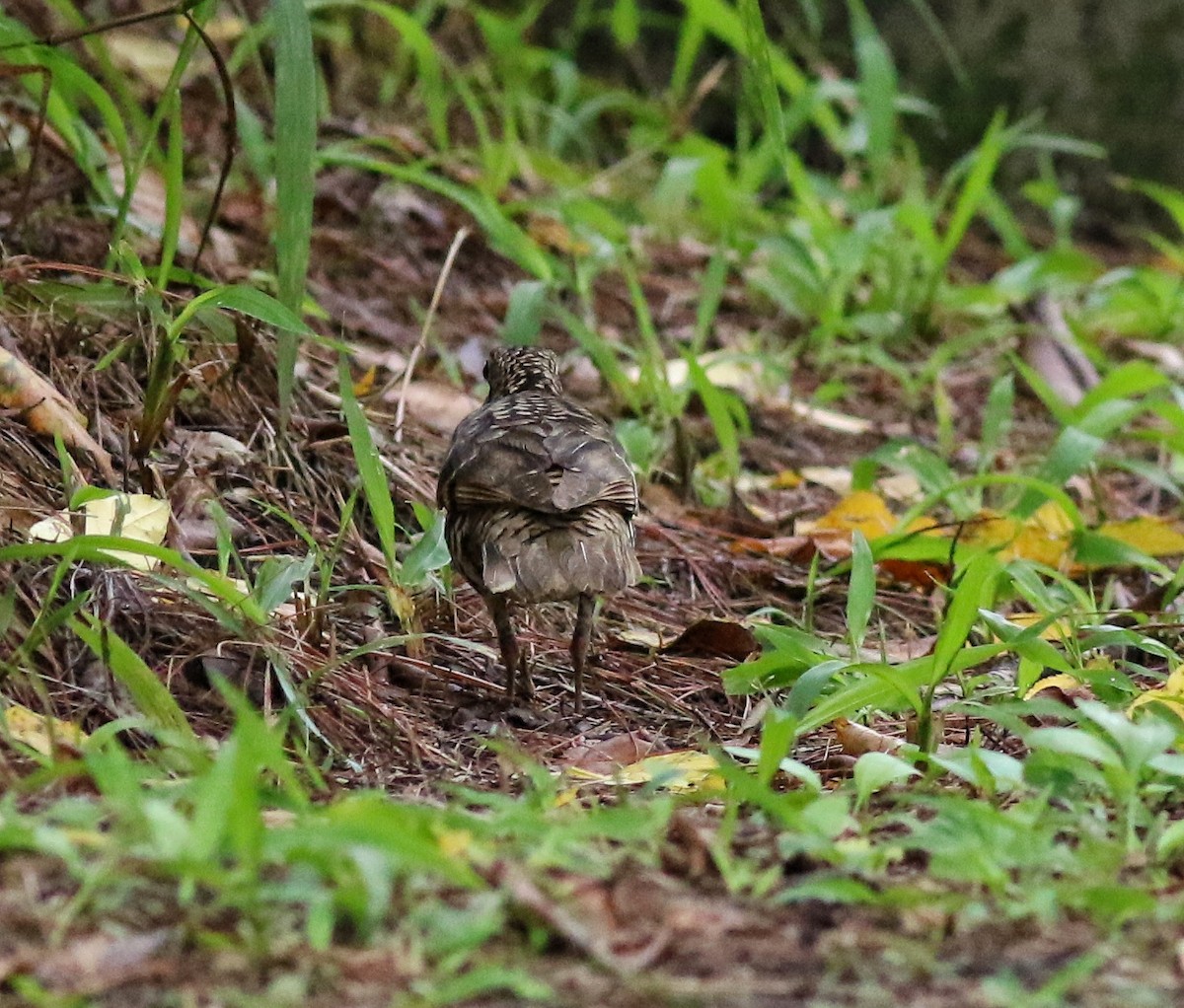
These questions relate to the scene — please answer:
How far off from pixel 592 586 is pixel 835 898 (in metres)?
1.45

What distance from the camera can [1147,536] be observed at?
4.94 metres

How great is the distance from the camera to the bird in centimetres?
376

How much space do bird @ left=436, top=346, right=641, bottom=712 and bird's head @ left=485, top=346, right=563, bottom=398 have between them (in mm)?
730

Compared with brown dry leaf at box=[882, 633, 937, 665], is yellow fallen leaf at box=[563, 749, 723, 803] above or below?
above

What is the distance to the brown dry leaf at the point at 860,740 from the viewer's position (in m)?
3.39

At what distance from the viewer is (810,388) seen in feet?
21.6

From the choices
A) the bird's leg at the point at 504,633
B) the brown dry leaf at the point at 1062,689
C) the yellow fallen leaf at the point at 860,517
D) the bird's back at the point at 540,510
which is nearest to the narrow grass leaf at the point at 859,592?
the brown dry leaf at the point at 1062,689

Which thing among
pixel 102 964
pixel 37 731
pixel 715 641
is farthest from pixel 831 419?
pixel 102 964

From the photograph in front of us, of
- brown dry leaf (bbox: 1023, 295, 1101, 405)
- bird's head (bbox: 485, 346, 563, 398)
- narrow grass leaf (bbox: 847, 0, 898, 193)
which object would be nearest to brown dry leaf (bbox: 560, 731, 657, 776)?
bird's head (bbox: 485, 346, 563, 398)

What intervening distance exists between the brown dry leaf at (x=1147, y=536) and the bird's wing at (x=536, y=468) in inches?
65.5

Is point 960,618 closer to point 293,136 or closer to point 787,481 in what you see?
point 293,136

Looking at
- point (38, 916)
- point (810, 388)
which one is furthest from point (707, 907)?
point (810, 388)

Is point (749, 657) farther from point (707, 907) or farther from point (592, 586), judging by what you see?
point (707, 907)

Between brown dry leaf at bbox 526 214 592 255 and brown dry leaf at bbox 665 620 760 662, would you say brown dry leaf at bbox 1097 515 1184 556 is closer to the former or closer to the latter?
brown dry leaf at bbox 665 620 760 662
